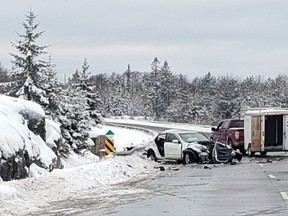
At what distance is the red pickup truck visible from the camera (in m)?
34.1

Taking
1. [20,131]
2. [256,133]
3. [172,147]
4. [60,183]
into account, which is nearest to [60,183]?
[60,183]

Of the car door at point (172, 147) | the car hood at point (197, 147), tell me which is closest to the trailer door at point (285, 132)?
the car hood at point (197, 147)

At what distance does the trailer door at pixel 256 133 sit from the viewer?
31734 mm

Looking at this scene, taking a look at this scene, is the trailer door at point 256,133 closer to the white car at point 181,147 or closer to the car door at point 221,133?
the car door at point 221,133

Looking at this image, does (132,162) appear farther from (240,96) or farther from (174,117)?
(174,117)

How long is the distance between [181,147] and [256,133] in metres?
5.58

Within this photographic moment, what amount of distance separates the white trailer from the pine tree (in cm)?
1261

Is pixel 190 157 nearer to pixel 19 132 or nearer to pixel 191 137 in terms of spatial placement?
pixel 191 137

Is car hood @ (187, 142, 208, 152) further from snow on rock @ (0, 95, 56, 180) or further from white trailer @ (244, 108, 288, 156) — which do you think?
snow on rock @ (0, 95, 56, 180)

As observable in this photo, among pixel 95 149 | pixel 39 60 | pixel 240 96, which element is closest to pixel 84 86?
pixel 95 149

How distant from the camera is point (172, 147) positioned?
28297 mm

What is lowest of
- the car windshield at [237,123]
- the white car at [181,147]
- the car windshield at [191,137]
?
the white car at [181,147]

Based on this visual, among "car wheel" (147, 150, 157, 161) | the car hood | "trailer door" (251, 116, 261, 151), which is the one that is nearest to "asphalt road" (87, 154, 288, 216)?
the car hood

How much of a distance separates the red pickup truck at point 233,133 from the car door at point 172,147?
255 inches
